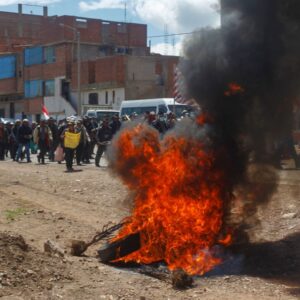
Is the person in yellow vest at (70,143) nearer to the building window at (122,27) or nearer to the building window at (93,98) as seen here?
the building window at (93,98)

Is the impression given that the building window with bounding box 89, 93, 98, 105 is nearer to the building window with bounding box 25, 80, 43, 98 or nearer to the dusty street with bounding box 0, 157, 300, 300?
the building window with bounding box 25, 80, 43, 98

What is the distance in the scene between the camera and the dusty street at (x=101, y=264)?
262 inches

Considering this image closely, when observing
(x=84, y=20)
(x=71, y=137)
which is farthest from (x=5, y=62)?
(x=71, y=137)

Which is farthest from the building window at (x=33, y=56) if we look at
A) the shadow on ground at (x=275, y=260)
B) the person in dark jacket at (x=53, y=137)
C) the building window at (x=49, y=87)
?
the shadow on ground at (x=275, y=260)

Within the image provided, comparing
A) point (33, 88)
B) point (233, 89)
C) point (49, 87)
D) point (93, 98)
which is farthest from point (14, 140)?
point (33, 88)

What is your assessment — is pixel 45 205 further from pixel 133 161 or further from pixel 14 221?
pixel 133 161

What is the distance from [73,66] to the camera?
53.5 metres

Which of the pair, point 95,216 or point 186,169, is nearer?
point 186,169

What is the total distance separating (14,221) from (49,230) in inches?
45.5

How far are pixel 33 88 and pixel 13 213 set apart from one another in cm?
4781

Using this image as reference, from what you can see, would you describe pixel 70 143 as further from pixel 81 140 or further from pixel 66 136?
pixel 81 140

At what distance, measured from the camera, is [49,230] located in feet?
35.0

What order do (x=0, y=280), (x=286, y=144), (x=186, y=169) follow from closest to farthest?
(x=0, y=280) → (x=186, y=169) → (x=286, y=144)

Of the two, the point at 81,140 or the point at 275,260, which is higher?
the point at 81,140
